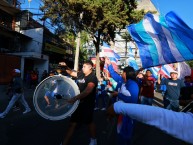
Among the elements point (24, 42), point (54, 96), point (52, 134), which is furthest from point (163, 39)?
point (24, 42)

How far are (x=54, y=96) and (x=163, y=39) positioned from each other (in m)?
3.02

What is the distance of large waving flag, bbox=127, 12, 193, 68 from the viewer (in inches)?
246

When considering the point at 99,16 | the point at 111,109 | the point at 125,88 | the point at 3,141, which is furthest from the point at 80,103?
the point at 99,16

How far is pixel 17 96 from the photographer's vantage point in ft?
29.9

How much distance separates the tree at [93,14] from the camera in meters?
20.3

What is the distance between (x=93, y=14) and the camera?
67.0 feet

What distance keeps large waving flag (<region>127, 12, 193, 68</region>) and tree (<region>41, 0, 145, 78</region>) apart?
12366mm

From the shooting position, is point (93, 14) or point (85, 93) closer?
point (85, 93)

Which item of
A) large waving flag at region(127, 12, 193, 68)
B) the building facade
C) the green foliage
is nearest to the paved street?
large waving flag at region(127, 12, 193, 68)

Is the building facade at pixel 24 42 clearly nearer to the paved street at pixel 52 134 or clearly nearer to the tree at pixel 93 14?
the tree at pixel 93 14

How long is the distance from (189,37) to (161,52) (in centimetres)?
111

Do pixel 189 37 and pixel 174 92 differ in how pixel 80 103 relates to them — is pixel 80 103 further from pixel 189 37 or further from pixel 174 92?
pixel 174 92

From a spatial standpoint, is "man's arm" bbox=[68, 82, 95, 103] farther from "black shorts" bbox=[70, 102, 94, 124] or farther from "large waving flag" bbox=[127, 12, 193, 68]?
"large waving flag" bbox=[127, 12, 193, 68]

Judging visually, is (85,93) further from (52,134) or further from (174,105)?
(174,105)
